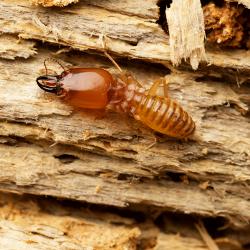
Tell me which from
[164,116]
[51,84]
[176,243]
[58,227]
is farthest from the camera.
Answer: [176,243]

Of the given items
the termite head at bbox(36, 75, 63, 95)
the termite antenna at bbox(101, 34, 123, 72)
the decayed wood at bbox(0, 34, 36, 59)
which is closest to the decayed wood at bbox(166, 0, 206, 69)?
the termite antenna at bbox(101, 34, 123, 72)

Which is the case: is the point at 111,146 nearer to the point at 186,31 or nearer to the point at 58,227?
the point at 58,227

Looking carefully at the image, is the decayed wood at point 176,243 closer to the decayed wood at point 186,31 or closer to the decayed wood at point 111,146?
the decayed wood at point 111,146

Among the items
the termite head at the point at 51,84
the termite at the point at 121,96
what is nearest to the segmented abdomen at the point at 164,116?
the termite at the point at 121,96

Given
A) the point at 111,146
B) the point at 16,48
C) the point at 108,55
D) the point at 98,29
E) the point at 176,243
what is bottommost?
the point at 176,243

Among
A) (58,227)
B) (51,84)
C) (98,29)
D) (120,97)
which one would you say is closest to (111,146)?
(120,97)

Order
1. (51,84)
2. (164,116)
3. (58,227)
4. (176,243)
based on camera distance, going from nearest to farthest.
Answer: (164,116)
(51,84)
(58,227)
(176,243)

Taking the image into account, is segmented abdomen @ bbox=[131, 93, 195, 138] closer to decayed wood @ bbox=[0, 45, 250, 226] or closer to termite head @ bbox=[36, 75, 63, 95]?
decayed wood @ bbox=[0, 45, 250, 226]

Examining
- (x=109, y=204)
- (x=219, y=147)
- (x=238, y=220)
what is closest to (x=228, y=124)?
(x=219, y=147)
